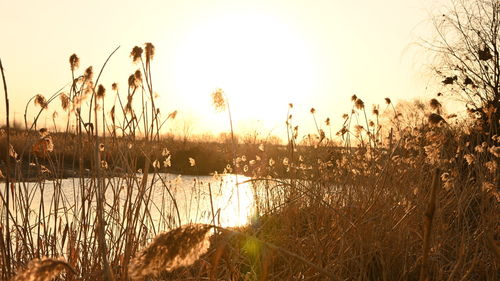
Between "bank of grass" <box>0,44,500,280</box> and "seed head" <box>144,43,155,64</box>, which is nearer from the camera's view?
"bank of grass" <box>0,44,500,280</box>

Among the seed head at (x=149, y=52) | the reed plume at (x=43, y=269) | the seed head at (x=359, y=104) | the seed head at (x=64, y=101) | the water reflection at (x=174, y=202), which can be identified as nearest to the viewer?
the reed plume at (x=43, y=269)

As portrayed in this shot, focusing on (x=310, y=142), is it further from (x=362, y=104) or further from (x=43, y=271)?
(x=43, y=271)

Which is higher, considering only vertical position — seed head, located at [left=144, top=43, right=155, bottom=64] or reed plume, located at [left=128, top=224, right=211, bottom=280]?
seed head, located at [left=144, top=43, right=155, bottom=64]

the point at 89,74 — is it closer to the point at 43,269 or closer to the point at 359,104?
the point at 43,269

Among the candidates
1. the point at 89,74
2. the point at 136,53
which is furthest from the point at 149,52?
the point at 89,74

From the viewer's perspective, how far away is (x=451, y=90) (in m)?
9.49

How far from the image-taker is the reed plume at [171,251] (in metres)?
0.55

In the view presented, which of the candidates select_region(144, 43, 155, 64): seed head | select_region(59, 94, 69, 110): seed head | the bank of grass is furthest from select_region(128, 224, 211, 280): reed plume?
select_region(59, 94, 69, 110): seed head

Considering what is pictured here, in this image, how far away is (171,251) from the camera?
1.85 ft

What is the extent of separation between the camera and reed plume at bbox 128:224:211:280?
1.81 ft

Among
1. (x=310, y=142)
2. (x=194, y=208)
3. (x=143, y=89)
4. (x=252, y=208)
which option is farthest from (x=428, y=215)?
(x=194, y=208)

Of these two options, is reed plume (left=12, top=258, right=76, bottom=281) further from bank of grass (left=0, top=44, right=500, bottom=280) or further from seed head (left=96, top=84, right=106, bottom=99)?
seed head (left=96, top=84, right=106, bottom=99)

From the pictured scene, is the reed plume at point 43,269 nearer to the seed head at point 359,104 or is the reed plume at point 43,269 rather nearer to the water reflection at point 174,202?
the water reflection at point 174,202

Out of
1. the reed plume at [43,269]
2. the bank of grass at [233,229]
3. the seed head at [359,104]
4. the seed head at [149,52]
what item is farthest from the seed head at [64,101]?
the seed head at [359,104]
